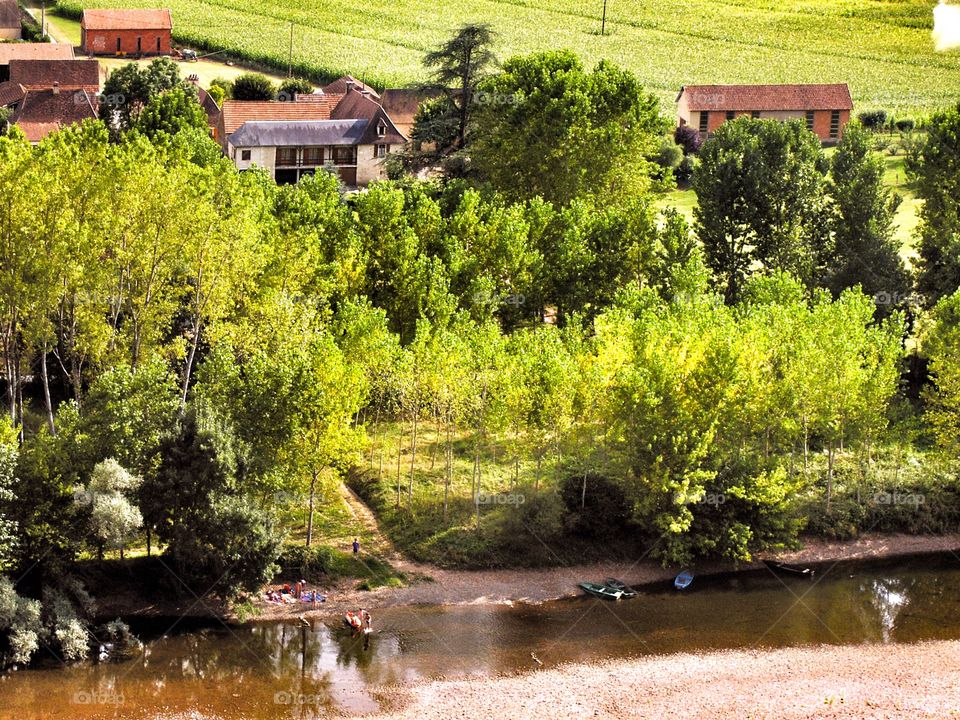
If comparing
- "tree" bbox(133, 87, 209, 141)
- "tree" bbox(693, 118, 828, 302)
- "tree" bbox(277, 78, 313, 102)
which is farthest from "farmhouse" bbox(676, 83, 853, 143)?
"tree" bbox(133, 87, 209, 141)

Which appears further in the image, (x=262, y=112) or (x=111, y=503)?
(x=262, y=112)

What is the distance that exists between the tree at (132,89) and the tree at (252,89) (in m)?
17.9

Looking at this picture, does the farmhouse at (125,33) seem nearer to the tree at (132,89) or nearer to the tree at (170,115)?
the tree at (132,89)

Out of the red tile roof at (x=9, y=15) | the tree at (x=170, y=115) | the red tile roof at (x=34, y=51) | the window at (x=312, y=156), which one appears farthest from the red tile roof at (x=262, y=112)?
the red tile roof at (x=9, y=15)

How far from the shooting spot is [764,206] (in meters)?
96.1

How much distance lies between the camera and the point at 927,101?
6230 inches

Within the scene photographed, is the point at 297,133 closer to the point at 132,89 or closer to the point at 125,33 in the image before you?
the point at 132,89

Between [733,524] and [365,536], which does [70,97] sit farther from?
[733,524]

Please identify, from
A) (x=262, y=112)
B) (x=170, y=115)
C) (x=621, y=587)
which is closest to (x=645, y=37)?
(x=262, y=112)

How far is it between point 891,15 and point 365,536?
133 metres

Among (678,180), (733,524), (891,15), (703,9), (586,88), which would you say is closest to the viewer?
(733,524)

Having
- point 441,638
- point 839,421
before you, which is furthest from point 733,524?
point 441,638

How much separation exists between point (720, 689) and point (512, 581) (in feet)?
41.9

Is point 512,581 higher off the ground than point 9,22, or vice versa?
point 9,22
